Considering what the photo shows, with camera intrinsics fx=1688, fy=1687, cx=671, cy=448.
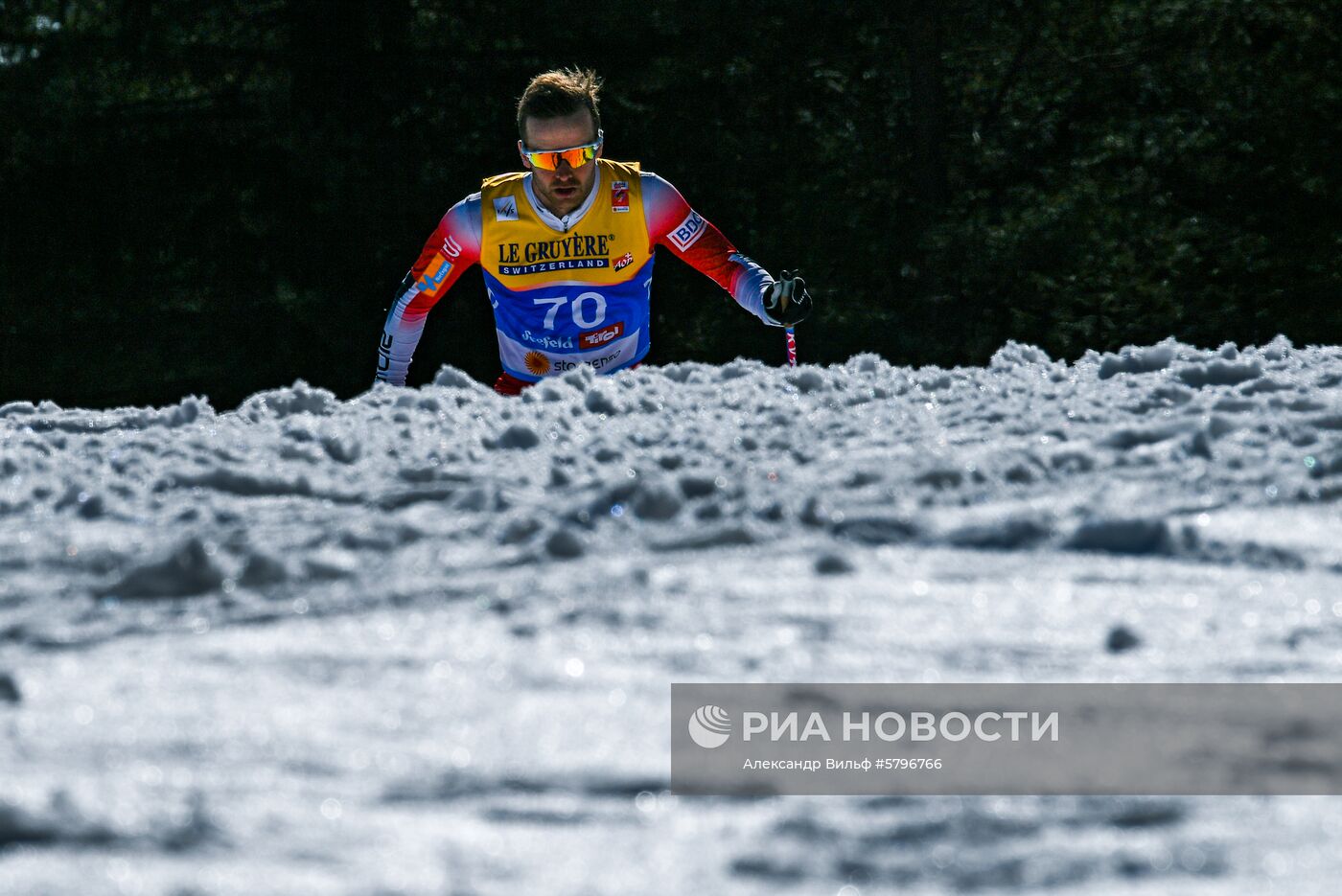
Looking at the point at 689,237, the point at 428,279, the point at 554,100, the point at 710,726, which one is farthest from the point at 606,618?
the point at 428,279

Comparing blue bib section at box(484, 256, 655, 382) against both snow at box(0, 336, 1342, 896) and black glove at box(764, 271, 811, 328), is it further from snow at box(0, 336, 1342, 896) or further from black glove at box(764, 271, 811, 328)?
snow at box(0, 336, 1342, 896)

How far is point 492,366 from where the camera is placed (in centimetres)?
1110

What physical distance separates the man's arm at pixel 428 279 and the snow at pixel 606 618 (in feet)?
5.82

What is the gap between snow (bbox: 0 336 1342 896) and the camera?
1.47m

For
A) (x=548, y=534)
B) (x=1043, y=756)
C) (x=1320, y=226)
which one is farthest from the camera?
(x=1320, y=226)

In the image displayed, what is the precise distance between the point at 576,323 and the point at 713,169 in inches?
235

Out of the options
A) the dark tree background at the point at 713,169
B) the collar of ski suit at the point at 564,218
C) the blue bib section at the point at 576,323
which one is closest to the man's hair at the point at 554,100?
the collar of ski suit at the point at 564,218

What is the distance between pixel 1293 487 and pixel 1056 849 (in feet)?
4.78

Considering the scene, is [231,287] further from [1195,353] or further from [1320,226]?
[1195,353]

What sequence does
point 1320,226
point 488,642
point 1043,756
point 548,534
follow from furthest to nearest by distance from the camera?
point 1320,226
point 548,534
point 488,642
point 1043,756

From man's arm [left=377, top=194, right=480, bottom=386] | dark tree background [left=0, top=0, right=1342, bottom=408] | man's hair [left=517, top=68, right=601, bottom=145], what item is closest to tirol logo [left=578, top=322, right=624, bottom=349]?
man's arm [left=377, top=194, right=480, bottom=386]

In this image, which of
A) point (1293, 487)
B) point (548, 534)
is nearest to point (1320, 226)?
point (1293, 487)

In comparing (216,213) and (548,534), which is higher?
(216,213)

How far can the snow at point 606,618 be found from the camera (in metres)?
1.47
